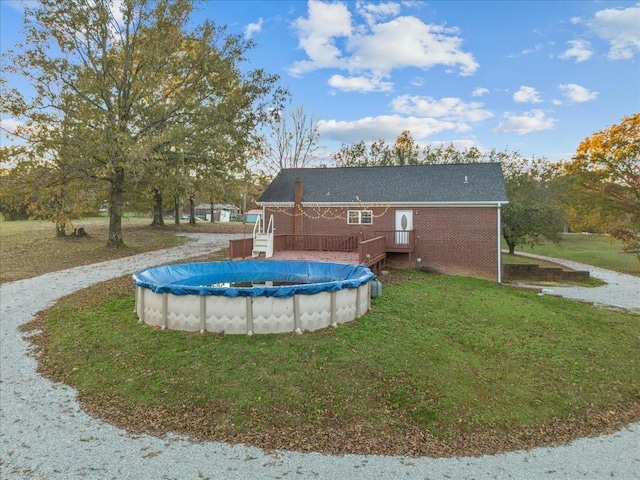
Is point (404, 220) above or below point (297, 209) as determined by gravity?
below

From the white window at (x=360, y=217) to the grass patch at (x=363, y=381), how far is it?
950cm

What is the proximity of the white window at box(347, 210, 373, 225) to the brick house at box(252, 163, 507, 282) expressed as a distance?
0.02m

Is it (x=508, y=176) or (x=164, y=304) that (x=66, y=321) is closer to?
(x=164, y=304)

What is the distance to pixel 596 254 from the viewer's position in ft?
108

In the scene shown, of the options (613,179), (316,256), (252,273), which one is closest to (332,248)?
(316,256)

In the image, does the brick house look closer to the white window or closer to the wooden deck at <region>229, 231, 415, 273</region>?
the white window

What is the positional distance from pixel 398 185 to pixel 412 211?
197 centimetres

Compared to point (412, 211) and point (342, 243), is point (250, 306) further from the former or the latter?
point (412, 211)

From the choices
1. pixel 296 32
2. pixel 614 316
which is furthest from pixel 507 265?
pixel 296 32

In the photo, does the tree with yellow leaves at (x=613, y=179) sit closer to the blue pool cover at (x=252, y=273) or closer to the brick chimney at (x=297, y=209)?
the brick chimney at (x=297, y=209)

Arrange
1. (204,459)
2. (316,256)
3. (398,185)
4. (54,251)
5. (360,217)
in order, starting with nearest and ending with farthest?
(204,459) < (316,256) < (360,217) < (398,185) < (54,251)

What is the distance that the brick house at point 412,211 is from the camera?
710 inches

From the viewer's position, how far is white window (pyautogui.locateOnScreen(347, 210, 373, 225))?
19797 mm

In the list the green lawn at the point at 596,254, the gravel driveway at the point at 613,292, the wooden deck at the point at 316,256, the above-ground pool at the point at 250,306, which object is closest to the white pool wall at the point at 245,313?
the above-ground pool at the point at 250,306
